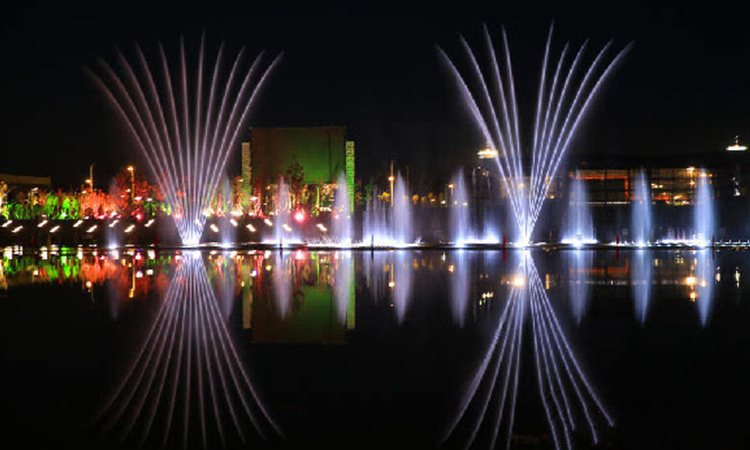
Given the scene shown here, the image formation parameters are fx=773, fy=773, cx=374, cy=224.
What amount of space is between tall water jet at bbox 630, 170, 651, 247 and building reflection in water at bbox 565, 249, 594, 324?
1672 cm

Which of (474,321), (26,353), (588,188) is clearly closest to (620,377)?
(474,321)

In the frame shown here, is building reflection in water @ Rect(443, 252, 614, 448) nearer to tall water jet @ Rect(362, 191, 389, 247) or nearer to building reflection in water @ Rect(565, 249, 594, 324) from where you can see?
building reflection in water @ Rect(565, 249, 594, 324)

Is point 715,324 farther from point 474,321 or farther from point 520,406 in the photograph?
point 520,406

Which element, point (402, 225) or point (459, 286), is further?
point (402, 225)

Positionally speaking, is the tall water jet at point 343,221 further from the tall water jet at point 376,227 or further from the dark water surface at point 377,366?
the dark water surface at point 377,366

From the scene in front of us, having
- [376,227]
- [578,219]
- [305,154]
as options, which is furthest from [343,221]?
[305,154]

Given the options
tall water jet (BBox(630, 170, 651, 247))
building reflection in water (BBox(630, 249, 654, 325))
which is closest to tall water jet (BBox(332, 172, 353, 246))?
tall water jet (BBox(630, 170, 651, 247))

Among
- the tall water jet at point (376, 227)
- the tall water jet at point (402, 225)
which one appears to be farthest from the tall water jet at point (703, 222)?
the tall water jet at point (376, 227)

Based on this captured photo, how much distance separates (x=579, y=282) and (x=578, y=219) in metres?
37.6

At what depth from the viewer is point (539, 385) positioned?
24.5 feet

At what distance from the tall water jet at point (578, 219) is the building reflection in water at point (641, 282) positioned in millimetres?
13532

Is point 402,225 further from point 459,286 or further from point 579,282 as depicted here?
point 459,286

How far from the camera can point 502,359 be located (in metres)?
8.70

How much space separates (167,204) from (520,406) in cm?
4945
